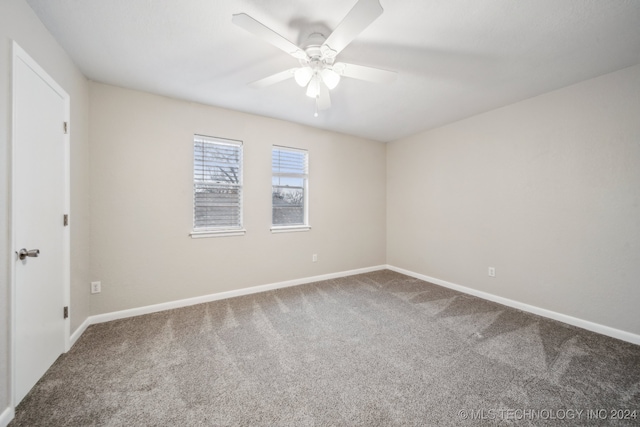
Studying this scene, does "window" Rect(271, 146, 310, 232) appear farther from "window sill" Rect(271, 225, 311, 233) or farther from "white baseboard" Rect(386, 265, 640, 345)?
"white baseboard" Rect(386, 265, 640, 345)

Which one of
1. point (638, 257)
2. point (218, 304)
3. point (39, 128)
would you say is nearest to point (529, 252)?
point (638, 257)

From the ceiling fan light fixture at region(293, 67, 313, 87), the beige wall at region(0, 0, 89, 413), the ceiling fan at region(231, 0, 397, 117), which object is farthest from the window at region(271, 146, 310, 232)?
the beige wall at region(0, 0, 89, 413)

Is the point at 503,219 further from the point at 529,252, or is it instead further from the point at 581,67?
the point at 581,67

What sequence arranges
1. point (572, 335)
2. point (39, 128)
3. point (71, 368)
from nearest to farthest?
point (39, 128), point (71, 368), point (572, 335)

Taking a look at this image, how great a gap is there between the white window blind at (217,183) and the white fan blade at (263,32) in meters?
1.87

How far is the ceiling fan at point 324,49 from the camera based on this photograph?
124 cm

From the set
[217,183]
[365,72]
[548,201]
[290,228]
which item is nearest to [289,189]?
[290,228]

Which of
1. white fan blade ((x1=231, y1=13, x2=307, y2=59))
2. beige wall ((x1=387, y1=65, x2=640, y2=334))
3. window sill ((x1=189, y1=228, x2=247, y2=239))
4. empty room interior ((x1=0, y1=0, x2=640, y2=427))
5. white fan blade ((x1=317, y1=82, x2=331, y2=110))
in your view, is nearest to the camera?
white fan blade ((x1=231, y1=13, x2=307, y2=59))

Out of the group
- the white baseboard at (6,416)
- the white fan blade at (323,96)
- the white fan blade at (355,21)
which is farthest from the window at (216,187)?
the white fan blade at (355,21)

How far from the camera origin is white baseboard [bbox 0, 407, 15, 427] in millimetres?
1262

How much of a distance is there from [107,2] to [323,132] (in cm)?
280

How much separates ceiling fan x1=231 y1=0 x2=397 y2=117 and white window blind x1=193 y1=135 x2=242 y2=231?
135 cm

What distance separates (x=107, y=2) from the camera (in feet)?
4.85

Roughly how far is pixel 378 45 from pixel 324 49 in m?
0.54
